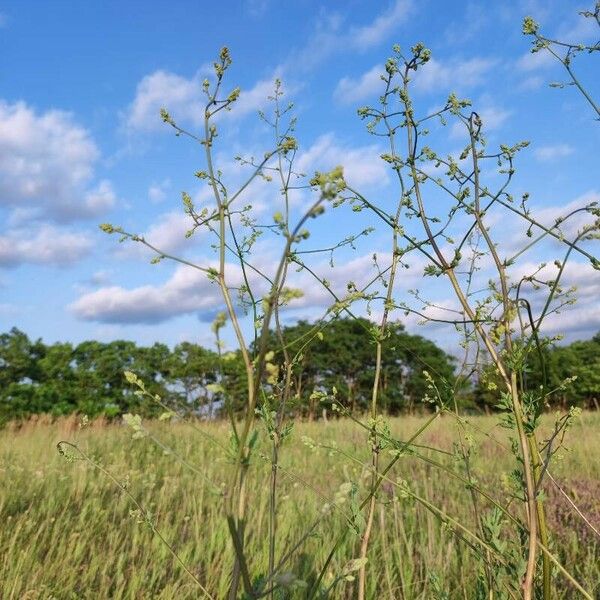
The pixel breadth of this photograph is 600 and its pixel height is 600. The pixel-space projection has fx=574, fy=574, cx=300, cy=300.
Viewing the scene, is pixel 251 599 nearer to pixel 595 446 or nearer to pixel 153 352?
pixel 595 446

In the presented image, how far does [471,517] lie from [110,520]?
3.01 metres

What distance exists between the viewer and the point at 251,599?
3.23 ft

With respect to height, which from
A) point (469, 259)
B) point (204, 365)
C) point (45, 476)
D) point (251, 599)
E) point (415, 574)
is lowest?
point (415, 574)

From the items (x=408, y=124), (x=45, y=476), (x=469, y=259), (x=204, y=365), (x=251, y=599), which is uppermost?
(x=408, y=124)

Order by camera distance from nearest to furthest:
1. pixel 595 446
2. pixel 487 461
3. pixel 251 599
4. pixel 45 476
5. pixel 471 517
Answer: pixel 251 599
pixel 471 517
pixel 45 476
pixel 487 461
pixel 595 446

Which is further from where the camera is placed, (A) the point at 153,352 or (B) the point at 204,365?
(A) the point at 153,352

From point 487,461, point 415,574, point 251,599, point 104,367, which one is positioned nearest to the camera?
point 251,599

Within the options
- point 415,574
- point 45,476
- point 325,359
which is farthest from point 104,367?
point 415,574

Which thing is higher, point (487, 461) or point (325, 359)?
point (325, 359)

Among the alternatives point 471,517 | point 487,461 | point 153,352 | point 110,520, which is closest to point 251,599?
point 110,520

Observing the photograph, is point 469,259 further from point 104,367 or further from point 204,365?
point 104,367

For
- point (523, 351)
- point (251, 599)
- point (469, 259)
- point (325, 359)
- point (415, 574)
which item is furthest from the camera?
point (325, 359)

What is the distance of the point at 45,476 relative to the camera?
221 inches

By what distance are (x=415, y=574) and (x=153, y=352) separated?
1758 cm
